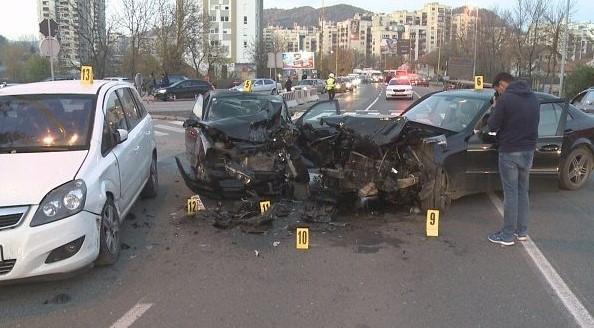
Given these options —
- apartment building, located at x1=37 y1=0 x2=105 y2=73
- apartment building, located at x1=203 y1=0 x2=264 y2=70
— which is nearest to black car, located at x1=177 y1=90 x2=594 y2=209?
apartment building, located at x1=37 y1=0 x2=105 y2=73

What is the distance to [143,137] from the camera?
7602 mm

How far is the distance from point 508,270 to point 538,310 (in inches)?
36.0

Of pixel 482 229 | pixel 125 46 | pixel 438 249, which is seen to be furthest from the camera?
pixel 125 46

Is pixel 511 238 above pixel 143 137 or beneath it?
beneath

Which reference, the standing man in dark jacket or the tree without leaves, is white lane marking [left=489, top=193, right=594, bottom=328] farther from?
the tree without leaves

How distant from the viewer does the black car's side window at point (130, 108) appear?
7.13 meters

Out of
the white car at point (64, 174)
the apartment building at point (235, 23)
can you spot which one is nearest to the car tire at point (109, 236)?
the white car at point (64, 174)

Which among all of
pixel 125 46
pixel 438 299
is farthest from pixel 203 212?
pixel 125 46

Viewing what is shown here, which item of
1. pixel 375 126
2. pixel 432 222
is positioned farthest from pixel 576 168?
pixel 375 126

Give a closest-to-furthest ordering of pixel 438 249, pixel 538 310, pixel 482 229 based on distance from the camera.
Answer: pixel 538 310
pixel 438 249
pixel 482 229

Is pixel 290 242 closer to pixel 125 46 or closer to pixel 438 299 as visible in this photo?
pixel 438 299

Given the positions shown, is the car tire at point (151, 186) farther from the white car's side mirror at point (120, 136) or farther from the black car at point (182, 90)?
the black car at point (182, 90)

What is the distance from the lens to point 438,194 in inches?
274

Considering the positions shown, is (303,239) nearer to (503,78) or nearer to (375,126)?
(375,126)
